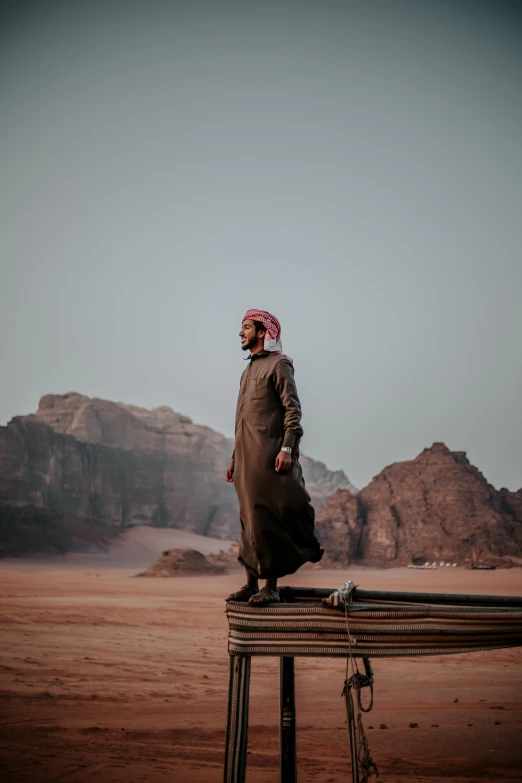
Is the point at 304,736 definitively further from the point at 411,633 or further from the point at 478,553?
the point at 478,553

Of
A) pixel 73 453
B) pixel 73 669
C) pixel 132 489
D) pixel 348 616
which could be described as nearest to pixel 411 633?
pixel 348 616

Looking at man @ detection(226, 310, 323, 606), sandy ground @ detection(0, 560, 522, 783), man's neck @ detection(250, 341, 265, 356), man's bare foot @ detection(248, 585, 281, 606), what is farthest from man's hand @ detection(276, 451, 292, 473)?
sandy ground @ detection(0, 560, 522, 783)

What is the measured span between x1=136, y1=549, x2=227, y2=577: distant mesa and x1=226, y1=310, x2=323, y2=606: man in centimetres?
3308

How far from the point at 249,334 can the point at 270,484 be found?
2.55ft

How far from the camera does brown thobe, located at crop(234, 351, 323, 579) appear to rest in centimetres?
291

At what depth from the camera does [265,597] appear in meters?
2.75

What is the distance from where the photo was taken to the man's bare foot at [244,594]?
2.86 m

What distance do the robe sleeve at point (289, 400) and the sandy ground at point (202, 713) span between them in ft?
7.19

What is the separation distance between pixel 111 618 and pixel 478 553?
2992 cm

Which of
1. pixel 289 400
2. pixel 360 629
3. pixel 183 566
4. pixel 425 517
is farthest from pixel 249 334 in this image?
pixel 425 517

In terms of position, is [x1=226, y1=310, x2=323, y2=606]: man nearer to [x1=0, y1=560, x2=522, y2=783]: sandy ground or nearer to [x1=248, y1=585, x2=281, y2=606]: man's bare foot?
[x1=248, y1=585, x2=281, y2=606]: man's bare foot

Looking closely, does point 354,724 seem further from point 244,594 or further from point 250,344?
point 250,344

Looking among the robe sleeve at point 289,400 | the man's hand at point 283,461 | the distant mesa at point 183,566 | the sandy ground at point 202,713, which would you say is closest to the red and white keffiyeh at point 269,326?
the robe sleeve at point 289,400

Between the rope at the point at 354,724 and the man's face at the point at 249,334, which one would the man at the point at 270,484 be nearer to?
the man's face at the point at 249,334
